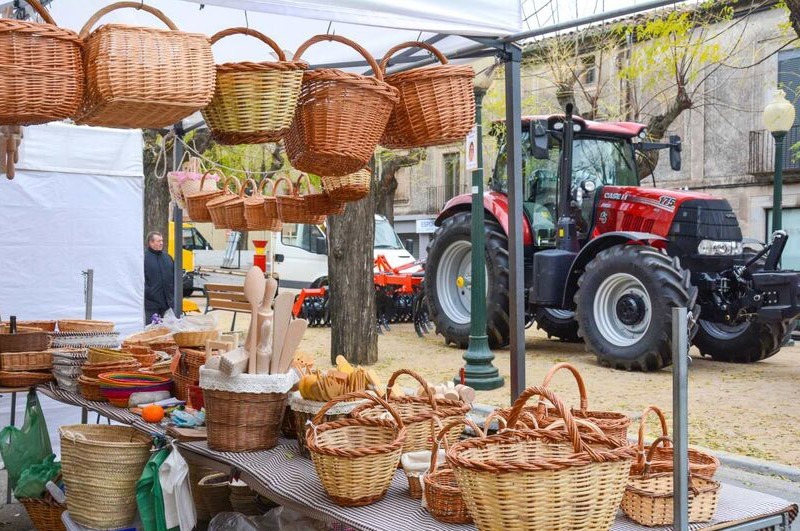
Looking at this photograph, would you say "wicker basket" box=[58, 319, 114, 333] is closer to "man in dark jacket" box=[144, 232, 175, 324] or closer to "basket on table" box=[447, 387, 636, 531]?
"basket on table" box=[447, 387, 636, 531]

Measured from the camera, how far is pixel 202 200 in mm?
5965

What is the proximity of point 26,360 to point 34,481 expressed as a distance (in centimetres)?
63

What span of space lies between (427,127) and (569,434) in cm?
155

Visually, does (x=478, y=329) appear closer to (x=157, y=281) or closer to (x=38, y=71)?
(x=157, y=281)

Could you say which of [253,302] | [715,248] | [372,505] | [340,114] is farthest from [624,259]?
[372,505]

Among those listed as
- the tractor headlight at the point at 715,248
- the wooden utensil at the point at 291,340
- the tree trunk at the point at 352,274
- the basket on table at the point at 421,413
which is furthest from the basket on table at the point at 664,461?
the tree trunk at the point at 352,274

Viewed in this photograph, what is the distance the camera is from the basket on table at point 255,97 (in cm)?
302

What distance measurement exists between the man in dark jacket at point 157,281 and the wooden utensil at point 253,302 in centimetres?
686

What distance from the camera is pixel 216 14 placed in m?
5.11

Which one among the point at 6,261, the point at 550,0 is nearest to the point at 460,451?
the point at 6,261

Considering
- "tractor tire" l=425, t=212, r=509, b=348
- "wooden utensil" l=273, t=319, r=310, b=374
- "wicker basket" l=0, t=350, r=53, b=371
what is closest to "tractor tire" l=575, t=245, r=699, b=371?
"tractor tire" l=425, t=212, r=509, b=348

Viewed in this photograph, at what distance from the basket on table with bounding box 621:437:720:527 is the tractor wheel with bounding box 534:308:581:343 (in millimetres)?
7812

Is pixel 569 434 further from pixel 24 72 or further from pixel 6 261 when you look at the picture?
pixel 6 261

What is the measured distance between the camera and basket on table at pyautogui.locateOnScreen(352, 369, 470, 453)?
2.94m
